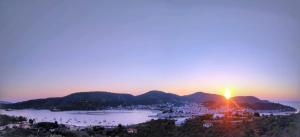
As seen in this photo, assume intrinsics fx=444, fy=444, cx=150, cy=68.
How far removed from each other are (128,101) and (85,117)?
1.00 m

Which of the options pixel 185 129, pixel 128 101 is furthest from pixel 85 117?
pixel 185 129

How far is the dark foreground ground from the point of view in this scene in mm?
7348

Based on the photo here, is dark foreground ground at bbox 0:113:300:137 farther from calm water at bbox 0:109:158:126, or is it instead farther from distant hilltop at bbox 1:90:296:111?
distant hilltop at bbox 1:90:296:111

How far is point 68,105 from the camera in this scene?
9.39 metres

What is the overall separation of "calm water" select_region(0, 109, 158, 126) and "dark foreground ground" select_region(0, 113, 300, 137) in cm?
24

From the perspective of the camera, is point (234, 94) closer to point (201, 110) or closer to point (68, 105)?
point (201, 110)

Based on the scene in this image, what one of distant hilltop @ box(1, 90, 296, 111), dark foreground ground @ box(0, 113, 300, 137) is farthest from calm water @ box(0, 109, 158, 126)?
dark foreground ground @ box(0, 113, 300, 137)

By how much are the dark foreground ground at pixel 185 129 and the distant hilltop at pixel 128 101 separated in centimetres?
53

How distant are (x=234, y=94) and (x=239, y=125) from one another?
124 centimetres

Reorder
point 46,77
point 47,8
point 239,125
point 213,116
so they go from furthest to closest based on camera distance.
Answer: point 213,116 < point 46,77 < point 239,125 < point 47,8

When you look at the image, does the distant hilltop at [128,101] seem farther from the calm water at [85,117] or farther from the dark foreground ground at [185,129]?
the dark foreground ground at [185,129]

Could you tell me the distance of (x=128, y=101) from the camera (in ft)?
32.3

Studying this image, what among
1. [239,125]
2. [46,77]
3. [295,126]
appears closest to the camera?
[295,126]

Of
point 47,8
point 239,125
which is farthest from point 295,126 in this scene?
point 47,8
